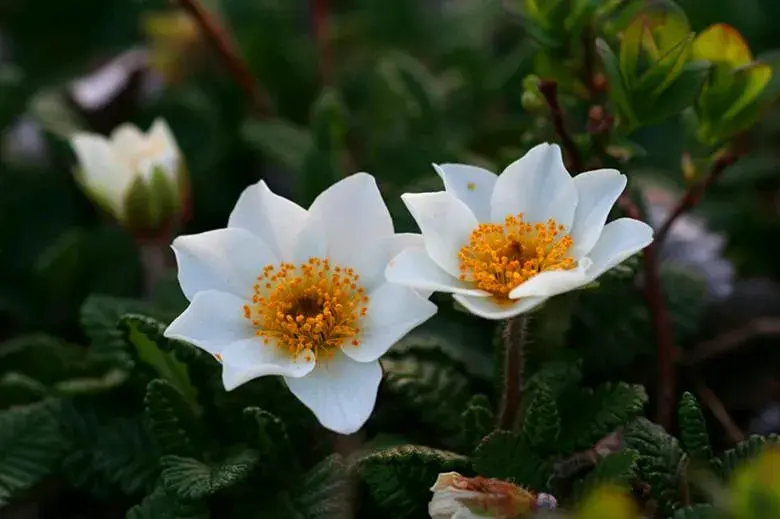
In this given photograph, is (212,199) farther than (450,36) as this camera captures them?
No

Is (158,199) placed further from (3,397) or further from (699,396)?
(699,396)

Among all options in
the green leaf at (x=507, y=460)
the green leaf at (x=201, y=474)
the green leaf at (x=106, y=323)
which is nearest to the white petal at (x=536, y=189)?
the green leaf at (x=507, y=460)

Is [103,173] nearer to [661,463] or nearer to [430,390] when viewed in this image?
[430,390]

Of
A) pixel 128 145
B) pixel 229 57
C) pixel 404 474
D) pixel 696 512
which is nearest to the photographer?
pixel 696 512

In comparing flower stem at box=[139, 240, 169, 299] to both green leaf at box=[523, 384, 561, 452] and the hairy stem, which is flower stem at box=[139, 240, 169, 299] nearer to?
the hairy stem

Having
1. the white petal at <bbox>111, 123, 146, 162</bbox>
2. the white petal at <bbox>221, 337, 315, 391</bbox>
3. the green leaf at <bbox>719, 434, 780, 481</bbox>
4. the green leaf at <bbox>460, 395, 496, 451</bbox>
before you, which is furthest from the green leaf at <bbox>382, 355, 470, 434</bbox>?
the white petal at <bbox>111, 123, 146, 162</bbox>

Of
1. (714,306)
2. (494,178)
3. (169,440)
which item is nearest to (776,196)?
(714,306)

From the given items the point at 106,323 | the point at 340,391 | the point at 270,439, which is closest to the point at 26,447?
the point at 106,323
